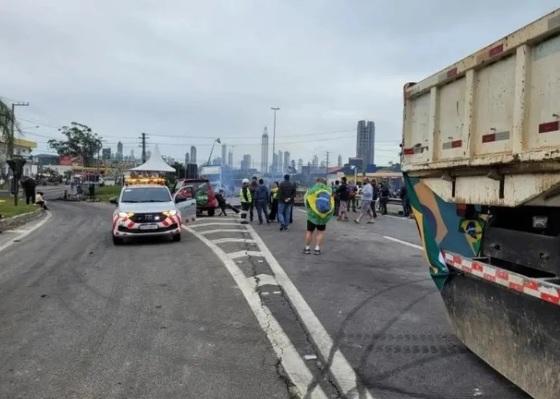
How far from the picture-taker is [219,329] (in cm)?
600

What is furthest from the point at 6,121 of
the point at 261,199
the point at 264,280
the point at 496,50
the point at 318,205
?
the point at 496,50

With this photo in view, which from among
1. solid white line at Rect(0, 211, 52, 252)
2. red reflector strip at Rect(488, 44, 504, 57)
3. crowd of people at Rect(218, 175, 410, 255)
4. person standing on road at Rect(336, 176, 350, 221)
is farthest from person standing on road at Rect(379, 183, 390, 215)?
red reflector strip at Rect(488, 44, 504, 57)

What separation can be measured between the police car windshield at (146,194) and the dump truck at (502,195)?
35.4 ft

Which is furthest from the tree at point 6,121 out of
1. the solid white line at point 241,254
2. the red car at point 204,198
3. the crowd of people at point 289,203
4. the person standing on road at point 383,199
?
the solid white line at point 241,254

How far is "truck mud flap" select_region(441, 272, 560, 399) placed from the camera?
151 inches

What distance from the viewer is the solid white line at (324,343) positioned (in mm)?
4422

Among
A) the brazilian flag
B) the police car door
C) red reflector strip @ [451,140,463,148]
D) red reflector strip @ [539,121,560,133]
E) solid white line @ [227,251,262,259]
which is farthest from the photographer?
the police car door

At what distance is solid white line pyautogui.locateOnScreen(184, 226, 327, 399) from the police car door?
448 inches

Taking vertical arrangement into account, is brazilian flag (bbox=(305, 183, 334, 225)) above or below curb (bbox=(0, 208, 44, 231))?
above

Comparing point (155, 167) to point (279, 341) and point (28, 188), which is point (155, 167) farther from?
point (279, 341)

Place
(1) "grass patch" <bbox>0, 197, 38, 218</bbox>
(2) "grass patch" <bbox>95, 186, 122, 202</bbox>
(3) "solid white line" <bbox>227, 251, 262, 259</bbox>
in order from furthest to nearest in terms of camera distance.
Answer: (2) "grass patch" <bbox>95, 186, 122, 202</bbox>
(1) "grass patch" <bbox>0, 197, 38, 218</bbox>
(3) "solid white line" <bbox>227, 251, 262, 259</bbox>

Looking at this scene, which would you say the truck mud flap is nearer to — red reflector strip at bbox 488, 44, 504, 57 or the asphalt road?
the asphalt road

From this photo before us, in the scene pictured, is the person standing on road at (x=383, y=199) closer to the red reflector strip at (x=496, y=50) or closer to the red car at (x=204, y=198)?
the red car at (x=204, y=198)

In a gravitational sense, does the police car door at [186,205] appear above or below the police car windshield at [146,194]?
below
